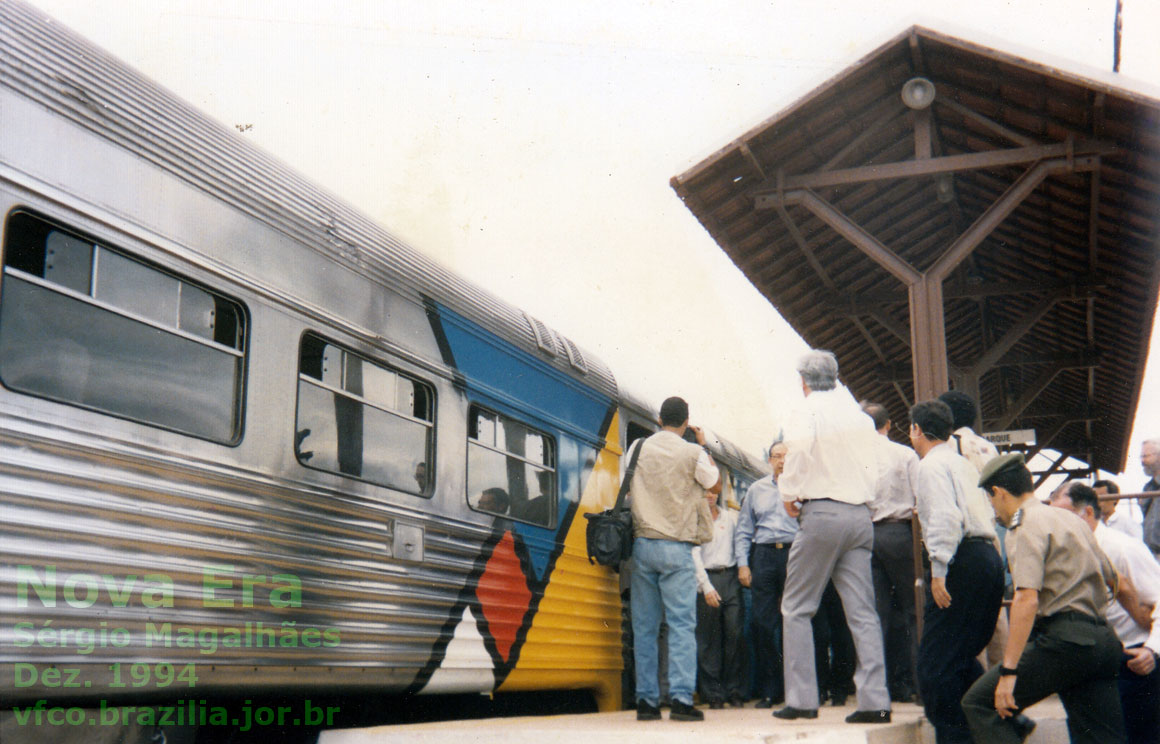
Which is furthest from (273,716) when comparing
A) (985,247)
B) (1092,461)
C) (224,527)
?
(1092,461)

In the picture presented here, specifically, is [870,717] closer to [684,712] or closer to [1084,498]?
[684,712]

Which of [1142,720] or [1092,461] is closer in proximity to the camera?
[1142,720]

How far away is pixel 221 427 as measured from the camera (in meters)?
4.09

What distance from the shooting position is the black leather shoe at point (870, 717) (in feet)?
15.2

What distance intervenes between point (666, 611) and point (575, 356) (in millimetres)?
2370

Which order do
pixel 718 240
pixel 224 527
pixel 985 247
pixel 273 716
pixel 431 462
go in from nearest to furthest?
1. pixel 224 527
2. pixel 273 716
3. pixel 431 462
4. pixel 718 240
5. pixel 985 247

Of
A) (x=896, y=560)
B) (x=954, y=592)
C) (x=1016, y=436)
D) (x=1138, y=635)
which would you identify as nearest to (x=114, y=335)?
(x=954, y=592)

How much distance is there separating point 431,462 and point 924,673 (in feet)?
8.16

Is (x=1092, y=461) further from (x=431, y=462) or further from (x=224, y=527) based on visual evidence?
(x=224, y=527)

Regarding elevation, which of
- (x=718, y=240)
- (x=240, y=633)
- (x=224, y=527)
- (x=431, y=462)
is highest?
(x=718, y=240)

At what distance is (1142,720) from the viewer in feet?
16.0

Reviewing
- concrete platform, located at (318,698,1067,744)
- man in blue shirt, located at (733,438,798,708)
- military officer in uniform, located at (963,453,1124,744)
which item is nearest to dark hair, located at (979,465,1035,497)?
military officer in uniform, located at (963,453,1124,744)

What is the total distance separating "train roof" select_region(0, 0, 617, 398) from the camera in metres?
3.64

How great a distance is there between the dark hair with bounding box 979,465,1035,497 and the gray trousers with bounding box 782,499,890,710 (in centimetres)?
78
